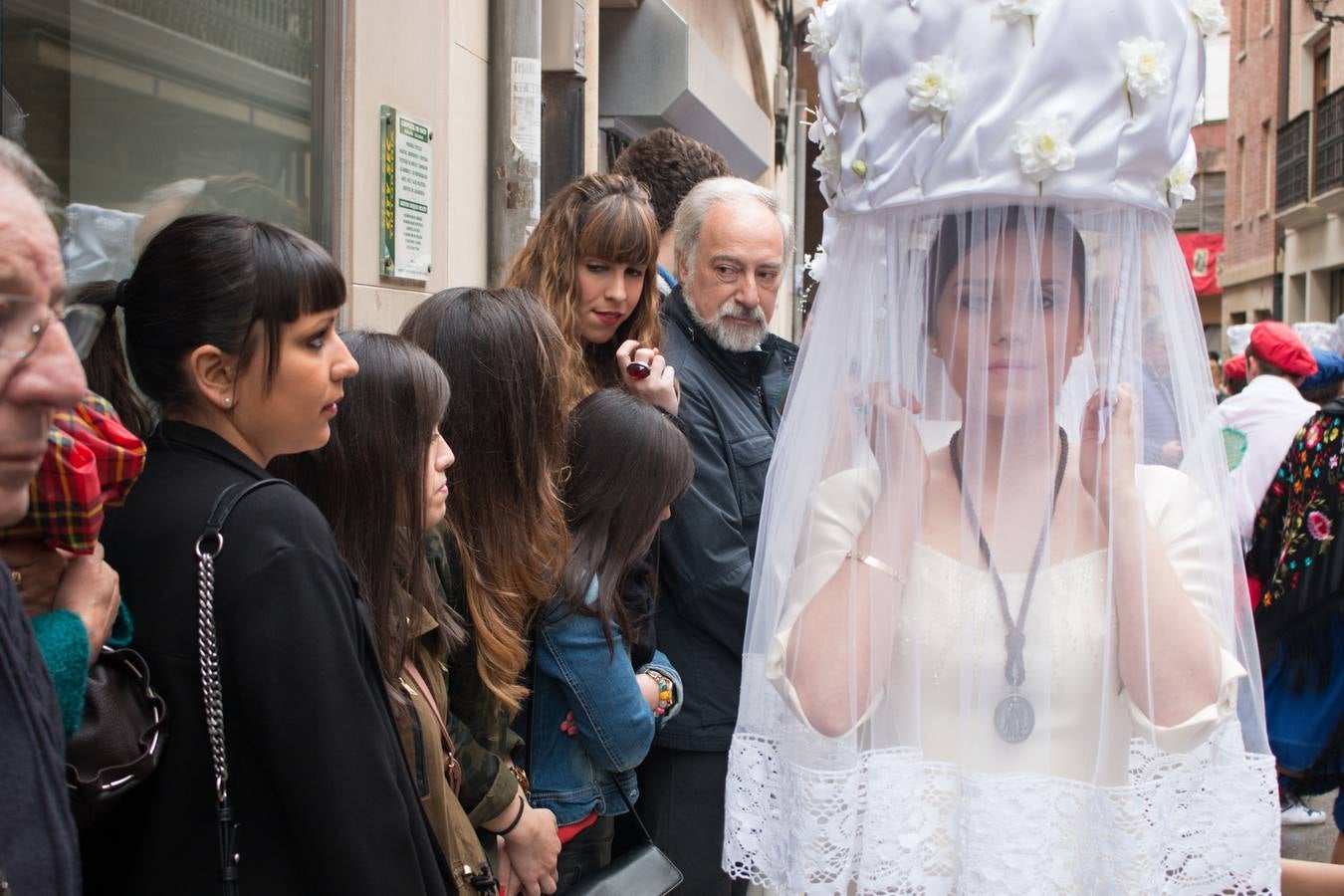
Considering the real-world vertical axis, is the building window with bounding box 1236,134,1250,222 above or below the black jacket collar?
above

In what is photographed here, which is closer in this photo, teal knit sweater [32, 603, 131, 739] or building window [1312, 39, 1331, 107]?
teal knit sweater [32, 603, 131, 739]

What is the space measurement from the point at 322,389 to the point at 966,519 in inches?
40.5

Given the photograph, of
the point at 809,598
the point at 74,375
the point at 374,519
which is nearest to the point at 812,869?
the point at 809,598

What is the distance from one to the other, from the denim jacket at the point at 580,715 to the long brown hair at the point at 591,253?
856 mm

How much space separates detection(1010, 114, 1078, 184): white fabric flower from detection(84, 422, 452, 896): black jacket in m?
1.15

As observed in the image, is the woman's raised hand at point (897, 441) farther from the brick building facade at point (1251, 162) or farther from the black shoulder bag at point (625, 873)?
the brick building facade at point (1251, 162)

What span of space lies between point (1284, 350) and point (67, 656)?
696 cm

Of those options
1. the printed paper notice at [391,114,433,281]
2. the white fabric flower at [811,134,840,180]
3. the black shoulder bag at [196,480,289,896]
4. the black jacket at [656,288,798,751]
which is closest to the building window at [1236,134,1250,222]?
the printed paper notice at [391,114,433,281]

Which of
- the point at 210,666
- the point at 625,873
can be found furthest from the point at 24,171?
the point at 625,873

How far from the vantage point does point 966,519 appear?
212 centimetres

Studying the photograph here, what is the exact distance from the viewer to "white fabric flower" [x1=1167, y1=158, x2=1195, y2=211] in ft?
6.78

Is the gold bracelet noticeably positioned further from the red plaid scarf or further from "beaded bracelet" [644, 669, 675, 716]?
the red plaid scarf

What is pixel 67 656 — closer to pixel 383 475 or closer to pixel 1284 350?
pixel 383 475

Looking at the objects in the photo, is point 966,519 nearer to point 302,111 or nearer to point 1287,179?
point 302,111
